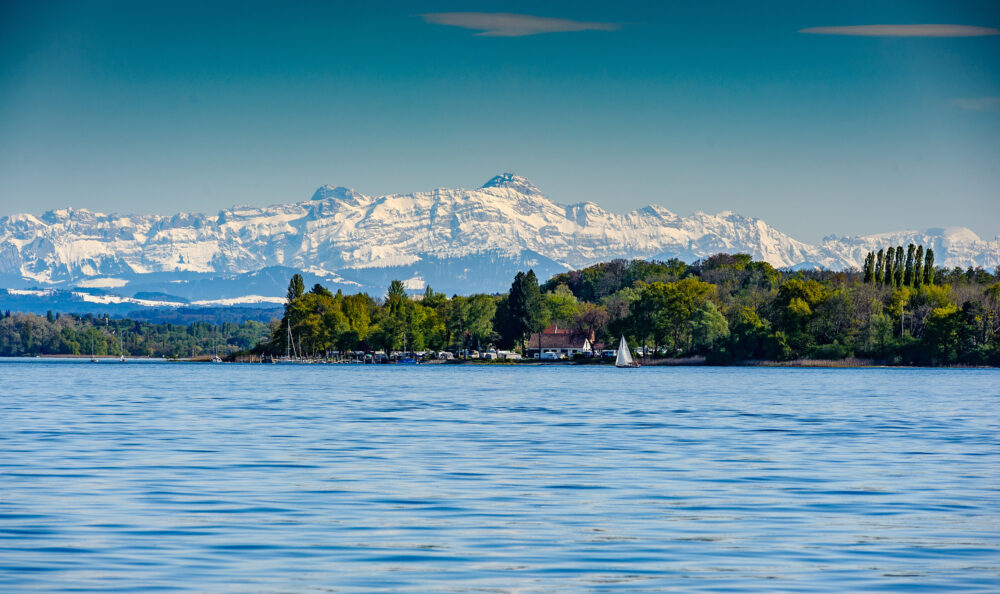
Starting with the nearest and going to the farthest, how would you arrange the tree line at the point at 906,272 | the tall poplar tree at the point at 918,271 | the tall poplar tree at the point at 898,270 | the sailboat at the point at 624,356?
the sailboat at the point at 624,356 → the tall poplar tree at the point at 898,270 → the tree line at the point at 906,272 → the tall poplar tree at the point at 918,271

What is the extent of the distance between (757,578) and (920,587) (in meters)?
1.84

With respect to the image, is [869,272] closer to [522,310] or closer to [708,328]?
[708,328]

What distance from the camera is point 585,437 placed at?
3506cm

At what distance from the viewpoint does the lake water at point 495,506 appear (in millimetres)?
14406

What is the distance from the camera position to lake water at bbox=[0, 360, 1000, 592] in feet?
47.3

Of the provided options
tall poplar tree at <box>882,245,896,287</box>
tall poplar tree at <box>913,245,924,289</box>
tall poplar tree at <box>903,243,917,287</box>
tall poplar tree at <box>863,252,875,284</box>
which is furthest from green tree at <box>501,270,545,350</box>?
tall poplar tree at <box>913,245,924,289</box>

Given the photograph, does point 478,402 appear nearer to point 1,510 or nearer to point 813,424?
point 813,424

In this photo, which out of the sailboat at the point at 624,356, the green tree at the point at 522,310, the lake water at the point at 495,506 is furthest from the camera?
the green tree at the point at 522,310

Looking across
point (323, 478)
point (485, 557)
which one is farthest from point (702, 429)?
point (485, 557)

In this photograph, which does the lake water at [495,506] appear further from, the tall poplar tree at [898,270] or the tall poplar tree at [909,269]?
the tall poplar tree at [909,269]

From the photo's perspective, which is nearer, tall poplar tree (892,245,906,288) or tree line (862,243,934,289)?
tall poplar tree (892,245,906,288)

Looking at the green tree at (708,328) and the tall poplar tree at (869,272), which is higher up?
the tall poplar tree at (869,272)

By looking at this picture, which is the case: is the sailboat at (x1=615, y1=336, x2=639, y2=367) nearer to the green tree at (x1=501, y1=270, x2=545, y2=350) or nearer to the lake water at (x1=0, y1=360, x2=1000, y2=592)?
the green tree at (x1=501, y1=270, x2=545, y2=350)

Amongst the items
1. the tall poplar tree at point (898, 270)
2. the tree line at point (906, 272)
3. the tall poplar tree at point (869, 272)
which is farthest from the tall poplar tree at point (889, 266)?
the tall poplar tree at point (869, 272)
